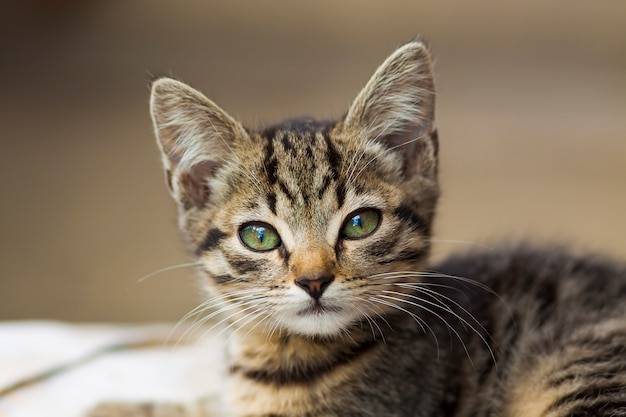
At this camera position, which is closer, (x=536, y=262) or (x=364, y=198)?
(x=364, y=198)

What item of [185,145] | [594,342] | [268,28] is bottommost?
[594,342]

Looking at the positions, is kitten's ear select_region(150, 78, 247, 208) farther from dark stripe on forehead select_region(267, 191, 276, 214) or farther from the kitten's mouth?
the kitten's mouth

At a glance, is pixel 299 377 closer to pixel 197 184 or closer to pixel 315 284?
pixel 315 284

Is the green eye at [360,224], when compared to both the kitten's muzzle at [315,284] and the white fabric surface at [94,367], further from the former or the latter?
the white fabric surface at [94,367]

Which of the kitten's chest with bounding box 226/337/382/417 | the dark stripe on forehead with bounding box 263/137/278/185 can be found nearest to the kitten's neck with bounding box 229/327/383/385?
the kitten's chest with bounding box 226/337/382/417

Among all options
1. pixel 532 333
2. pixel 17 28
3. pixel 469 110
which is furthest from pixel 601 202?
pixel 17 28

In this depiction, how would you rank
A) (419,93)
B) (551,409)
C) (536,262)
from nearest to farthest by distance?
(551,409), (419,93), (536,262)

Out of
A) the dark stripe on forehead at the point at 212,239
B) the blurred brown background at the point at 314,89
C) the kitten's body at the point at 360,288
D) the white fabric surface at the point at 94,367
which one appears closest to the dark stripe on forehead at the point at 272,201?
the kitten's body at the point at 360,288

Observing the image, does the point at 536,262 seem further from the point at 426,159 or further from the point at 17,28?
the point at 17,28
